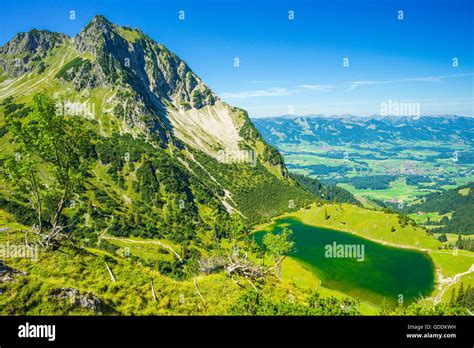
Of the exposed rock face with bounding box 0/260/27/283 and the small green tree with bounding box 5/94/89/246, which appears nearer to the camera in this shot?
the exposed rock face with bounding box 0/260/27/283

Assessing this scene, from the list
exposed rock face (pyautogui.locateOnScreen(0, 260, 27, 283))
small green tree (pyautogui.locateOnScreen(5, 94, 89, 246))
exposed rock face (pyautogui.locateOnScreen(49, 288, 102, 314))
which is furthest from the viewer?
small green tree (pyautogui.locateOnScreen(5, 94, 89, 246))

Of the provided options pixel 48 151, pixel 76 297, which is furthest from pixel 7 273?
pixel 48 151

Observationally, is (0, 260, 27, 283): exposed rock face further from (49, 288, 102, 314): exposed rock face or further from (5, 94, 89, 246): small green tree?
(5, 94, 89, 246): small green tree

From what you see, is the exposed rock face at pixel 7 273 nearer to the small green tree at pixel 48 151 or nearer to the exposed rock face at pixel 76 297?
the exposed rock face at pixel 76 297

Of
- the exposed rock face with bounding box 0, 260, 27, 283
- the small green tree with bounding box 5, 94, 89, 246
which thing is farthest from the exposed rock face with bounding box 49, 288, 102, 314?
the small green tree with bounding box 5, 94, 89, 246

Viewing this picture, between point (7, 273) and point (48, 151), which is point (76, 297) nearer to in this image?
point (7, 273)

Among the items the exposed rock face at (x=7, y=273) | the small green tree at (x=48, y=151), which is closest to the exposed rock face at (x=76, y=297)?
the exposed rock face at (x=7, y=273)
